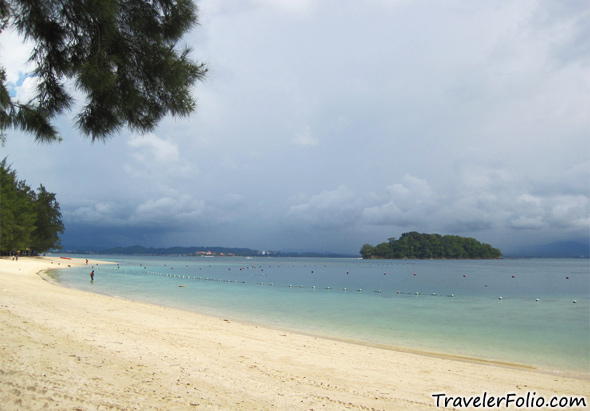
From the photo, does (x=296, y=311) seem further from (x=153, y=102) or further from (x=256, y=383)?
(x=153, y=102)

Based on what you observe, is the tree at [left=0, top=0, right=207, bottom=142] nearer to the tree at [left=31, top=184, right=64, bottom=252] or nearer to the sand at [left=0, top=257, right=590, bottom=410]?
the sand at [left=0, top=257, right=590, bottom=410]

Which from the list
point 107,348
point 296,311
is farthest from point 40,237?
point 107,348

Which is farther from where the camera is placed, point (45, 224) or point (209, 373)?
point (45, 224)

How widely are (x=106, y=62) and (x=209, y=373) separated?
5330 millimetres

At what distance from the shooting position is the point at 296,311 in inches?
870

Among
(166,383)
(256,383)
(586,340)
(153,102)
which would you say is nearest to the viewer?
(153,102)

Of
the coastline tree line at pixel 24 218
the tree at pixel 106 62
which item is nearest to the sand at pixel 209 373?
the tree at pixel 106 62

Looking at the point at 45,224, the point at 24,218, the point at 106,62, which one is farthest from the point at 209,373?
the point at 45,224

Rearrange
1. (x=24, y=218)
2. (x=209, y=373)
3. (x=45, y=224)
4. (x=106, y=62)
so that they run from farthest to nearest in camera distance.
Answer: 1. (x=45, y=224)
2. (x=24, y=218)
3. (x=209, y=373)
4. (x=106, y=62)

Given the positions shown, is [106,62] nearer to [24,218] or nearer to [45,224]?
[24,218]

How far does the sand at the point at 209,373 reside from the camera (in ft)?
16.2

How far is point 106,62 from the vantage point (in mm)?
4184

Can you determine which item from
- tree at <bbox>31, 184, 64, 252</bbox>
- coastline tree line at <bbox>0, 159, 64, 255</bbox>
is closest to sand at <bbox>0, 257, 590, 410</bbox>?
coastline tree line at <bbox>0, 159, 64, 255</bbox>

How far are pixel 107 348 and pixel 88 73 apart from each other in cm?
612
